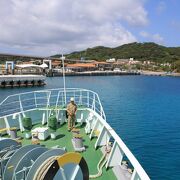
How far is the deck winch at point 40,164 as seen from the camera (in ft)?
20.4

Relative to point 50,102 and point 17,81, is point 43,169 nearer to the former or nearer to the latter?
point 50,102

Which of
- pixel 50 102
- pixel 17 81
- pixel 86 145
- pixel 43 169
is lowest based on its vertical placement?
pixel 17 81

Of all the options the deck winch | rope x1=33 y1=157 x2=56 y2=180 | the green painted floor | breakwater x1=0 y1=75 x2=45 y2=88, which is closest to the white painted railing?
the green painted floor

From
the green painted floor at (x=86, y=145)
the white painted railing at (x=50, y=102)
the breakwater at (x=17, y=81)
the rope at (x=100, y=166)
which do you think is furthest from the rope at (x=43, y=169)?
the breakwater at (x=17, y=81)

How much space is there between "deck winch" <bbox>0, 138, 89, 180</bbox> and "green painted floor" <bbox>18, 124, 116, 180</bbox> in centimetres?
264

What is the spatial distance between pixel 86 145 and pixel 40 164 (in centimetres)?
592

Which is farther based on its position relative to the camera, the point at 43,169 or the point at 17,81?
the point at 17,81

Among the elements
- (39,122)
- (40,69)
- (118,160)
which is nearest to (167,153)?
(39,122)

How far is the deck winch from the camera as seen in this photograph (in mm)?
6214

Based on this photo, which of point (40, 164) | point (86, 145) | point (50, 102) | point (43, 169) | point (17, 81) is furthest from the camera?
point (17, 81)

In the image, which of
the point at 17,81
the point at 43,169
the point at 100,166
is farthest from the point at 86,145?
the point at 17,81

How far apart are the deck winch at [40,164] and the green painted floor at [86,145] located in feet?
8.67

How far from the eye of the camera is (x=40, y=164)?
654 cm

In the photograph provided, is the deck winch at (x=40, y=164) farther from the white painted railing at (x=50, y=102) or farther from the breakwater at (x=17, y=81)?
the breakwater at (x=17, y=81)
